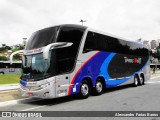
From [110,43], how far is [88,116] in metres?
8.75

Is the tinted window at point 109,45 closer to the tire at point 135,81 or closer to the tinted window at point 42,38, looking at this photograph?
the tire at point 135,81

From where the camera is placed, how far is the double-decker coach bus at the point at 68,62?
1134 cm

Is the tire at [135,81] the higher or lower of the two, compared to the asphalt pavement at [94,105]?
higher

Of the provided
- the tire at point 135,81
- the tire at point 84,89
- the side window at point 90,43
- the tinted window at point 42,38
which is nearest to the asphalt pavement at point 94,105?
the tire at point 84,89

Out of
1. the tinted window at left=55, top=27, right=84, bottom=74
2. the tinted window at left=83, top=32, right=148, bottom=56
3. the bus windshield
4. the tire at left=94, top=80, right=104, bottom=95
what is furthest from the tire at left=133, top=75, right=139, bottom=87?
the bus windshield

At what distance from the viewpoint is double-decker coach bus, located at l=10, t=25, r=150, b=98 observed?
11.3 m

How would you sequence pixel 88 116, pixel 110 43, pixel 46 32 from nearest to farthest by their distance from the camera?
1. pixel 88 116
2. pixel 46 32
3. pixel 110 43

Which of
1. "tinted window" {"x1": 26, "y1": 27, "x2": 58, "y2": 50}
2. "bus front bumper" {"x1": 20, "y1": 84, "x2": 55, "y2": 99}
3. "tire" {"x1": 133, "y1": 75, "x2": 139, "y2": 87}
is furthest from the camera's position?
"tire" {"x1": 133, "y1": 75, "x2": 139, "y2": 87}

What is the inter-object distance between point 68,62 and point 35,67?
1.69 meters

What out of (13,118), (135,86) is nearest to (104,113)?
(13,118)

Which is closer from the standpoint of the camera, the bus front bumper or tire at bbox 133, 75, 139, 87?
the bus front bumper

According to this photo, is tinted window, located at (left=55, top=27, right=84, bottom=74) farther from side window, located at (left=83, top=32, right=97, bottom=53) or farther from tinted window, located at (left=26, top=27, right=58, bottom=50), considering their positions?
side window, located at (left=83, top=32, right=97, bottom=53)

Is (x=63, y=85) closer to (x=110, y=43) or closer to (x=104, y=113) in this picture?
(x=104, y=113)

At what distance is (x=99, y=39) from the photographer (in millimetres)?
14930
